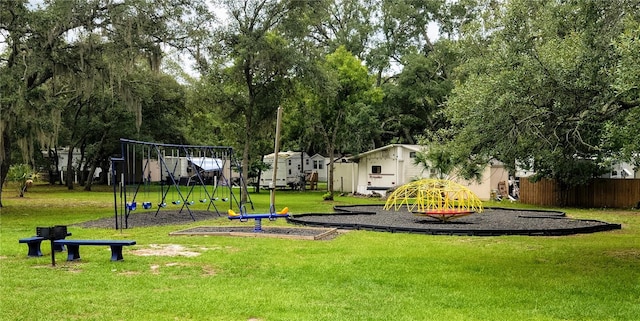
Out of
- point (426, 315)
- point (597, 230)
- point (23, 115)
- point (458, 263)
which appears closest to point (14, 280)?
point (426, 315)

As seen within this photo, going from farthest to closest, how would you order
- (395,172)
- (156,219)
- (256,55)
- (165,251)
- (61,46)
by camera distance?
1. (395,172)
2. (256,55)
3. (61,46)
4. (156,219)
5. (165,251)

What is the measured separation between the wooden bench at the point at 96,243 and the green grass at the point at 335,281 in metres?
0.17

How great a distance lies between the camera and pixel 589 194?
2475 centimetres

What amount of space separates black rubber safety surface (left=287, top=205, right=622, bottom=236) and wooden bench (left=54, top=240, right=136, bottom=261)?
21.4 ft

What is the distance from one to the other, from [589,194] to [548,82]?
19027mm

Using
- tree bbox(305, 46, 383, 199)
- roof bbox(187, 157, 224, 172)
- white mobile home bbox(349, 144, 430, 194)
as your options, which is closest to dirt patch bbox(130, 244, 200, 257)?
roof bbox(187, 157, 224, 172)

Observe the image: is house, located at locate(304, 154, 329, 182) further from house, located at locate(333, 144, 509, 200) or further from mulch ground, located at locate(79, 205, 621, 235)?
mulch ground, located at locate(79, 205, 621, 235)

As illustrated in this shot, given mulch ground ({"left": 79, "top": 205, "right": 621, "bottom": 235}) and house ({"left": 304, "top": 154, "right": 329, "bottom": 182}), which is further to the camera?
house ({"left": 304, "top": 154, "right": 329, "bottom": 182})

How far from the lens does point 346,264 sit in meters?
9.12

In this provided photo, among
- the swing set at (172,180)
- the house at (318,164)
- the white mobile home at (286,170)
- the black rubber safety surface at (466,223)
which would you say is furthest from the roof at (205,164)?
the house at (318,164)

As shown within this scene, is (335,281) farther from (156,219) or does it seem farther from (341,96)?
(341,96)

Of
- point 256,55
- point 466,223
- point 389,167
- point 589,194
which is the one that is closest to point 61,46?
point 256,55

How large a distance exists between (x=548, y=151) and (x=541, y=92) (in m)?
1.42

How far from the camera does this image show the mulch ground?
13.7 m
